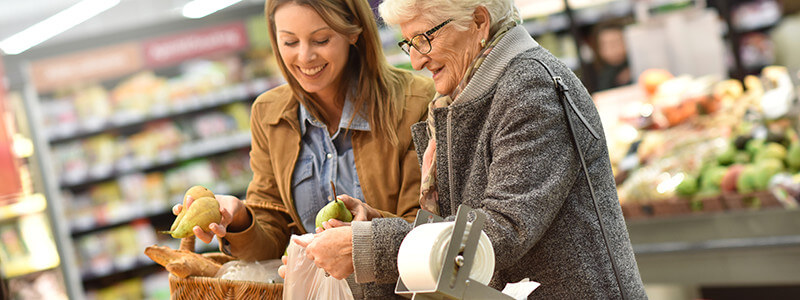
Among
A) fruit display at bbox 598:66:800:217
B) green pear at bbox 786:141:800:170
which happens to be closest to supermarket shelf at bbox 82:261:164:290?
fruit display at bbox 598:66:800:217

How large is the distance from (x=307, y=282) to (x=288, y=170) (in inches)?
15.8

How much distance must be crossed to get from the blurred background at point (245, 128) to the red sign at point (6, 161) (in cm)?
1

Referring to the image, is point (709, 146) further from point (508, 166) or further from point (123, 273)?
point (123, 273)

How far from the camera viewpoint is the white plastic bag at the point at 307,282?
5.16 ft

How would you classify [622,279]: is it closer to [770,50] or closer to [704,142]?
[704,142]

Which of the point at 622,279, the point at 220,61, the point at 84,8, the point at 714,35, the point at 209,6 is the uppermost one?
the point at 84,8

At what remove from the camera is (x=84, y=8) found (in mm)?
7090

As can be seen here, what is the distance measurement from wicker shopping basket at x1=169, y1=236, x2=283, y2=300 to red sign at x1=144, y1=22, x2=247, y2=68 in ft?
13.9

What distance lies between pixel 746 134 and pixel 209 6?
13.3 feet

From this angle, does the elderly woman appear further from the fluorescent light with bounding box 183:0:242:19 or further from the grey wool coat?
the fluorescent light with bounding box 183:0:242:19

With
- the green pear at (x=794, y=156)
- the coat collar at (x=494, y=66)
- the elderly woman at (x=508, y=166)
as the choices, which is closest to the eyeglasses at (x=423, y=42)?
the elderly woman at (x=508, y=166)

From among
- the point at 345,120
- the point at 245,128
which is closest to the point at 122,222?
the point at 245,128

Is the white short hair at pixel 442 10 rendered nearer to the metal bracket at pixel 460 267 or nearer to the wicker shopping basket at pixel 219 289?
the metal bracket at pixel 460 267

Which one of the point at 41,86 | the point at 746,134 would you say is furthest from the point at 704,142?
the point at 41,86
